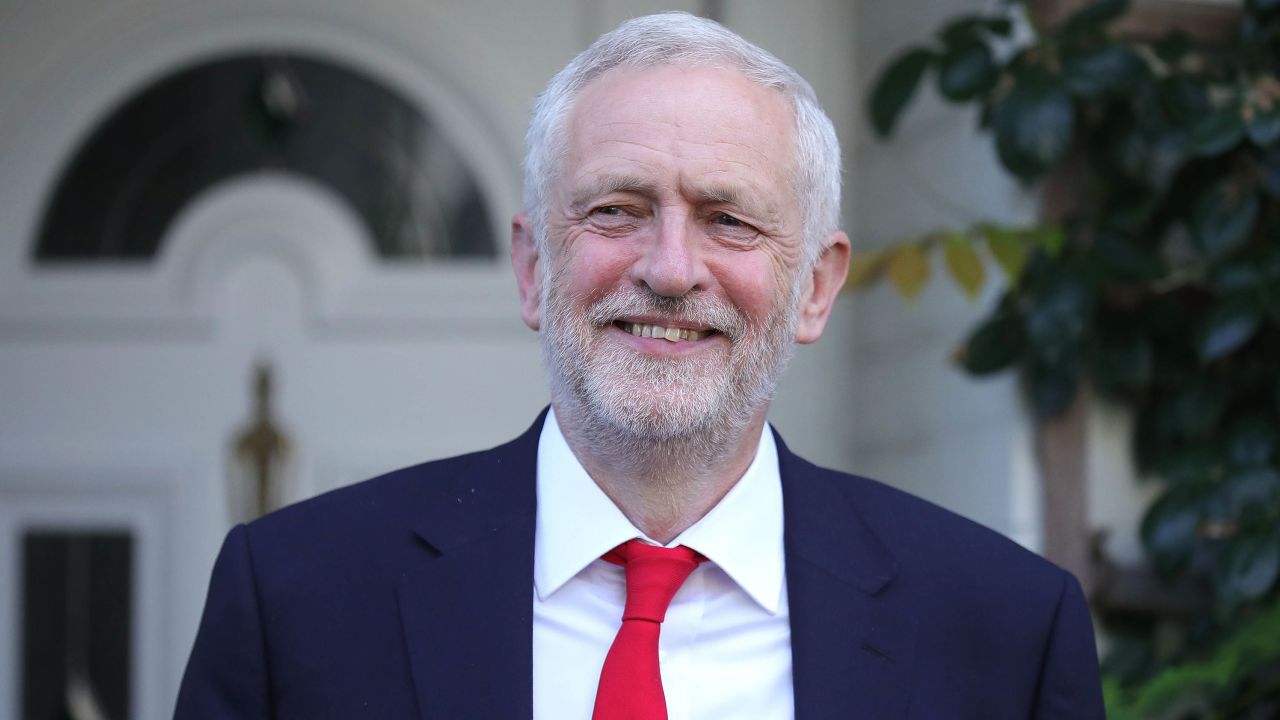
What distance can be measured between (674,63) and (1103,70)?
3.70 ft

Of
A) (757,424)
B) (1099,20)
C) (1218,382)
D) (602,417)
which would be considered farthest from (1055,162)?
(602,417)

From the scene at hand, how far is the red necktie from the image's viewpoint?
145cm

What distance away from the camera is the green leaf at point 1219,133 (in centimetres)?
226

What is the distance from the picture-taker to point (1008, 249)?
95.6 inches

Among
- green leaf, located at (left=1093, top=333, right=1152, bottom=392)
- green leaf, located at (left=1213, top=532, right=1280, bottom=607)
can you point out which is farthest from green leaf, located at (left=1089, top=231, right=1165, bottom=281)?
green leaf, located at (left=1213, top=532, right=1280, bottom=607)

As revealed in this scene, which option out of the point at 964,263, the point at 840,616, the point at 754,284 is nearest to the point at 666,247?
the point at 754,284

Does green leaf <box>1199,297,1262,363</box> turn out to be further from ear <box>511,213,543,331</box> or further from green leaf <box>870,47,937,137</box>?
ear <box>511,213,543,331</box>

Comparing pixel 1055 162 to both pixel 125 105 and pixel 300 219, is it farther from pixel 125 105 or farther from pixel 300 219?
pixel 125 105

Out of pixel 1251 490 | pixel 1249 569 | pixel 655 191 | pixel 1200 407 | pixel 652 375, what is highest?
pixel 655 191

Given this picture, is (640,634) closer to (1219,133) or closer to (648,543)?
(648,543)

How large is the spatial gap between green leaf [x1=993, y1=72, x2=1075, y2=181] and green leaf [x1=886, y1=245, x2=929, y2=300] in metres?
0.23

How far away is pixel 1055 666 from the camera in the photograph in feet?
5.29

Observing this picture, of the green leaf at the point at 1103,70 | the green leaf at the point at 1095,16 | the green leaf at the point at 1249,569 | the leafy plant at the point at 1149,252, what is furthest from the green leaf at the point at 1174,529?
the green leaf at the point at 1095,16

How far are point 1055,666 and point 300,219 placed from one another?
1.96m
